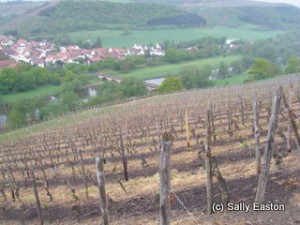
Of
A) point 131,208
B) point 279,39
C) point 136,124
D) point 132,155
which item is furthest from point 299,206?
point 279,39

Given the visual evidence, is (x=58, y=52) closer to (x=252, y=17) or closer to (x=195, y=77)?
(x=195, y=77)

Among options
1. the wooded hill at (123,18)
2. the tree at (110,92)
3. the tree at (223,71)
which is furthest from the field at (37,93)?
the wooded hill at (123,18)

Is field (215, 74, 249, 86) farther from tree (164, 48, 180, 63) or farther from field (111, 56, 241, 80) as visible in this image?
tree (164, 48, 180, 63)

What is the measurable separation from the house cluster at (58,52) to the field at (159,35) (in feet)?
26.4

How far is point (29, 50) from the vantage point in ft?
332

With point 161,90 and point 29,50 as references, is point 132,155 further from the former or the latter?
point 29,50

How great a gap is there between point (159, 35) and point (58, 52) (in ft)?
103

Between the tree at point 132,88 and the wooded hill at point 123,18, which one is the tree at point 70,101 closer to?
the tree at point 132,88

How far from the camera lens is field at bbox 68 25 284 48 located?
4390 inches

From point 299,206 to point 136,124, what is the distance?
17.8 metres

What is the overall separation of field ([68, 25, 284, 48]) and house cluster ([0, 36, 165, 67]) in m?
8.06

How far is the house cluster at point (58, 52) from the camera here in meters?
89.6

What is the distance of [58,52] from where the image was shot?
100500 millimetres

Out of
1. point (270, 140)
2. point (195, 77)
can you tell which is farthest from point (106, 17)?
point (270, 140)
